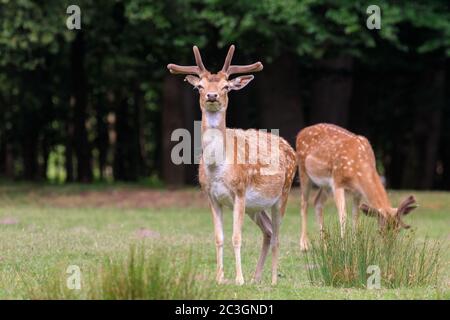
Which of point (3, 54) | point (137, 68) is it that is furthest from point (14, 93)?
point (3, 54)

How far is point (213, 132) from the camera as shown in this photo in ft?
33.0

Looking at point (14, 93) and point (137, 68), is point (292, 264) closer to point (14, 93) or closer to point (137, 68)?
point (137, 68)

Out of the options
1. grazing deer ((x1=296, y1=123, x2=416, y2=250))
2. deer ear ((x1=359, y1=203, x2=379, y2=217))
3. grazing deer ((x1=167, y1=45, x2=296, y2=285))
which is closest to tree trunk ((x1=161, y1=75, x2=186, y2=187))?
grazing deer ((x1=296, y1=123, x2=416, y2=250))

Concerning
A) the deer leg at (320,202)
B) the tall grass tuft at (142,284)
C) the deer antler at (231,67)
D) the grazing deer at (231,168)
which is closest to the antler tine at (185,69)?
the grazing deer at (231,168)

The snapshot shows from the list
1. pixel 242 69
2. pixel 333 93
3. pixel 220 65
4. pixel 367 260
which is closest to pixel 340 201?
pixel 242 69

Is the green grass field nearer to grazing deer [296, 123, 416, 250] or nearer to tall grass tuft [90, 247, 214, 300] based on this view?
tall grass tuft [90, 247, 214, 300]

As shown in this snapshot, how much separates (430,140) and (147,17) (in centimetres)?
973

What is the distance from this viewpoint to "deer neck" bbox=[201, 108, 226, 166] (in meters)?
10.0

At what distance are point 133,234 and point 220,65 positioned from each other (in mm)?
8788

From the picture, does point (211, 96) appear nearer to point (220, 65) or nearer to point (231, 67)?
point (231, 67)

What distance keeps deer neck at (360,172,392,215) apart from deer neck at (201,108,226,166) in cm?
343

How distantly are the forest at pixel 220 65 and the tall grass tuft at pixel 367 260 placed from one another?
33.6ft

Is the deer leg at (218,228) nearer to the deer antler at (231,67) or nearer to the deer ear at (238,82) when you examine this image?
the deer ear at (238,82)

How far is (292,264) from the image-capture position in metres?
12.3
